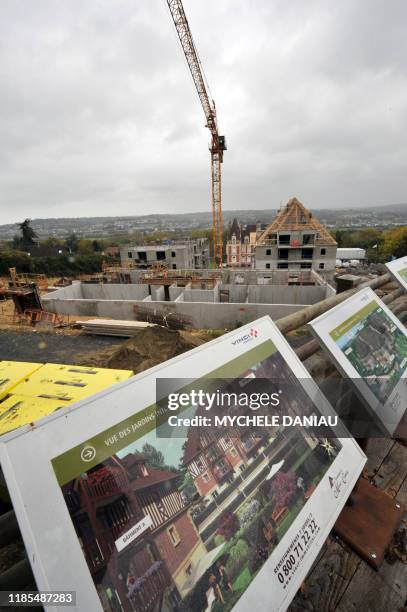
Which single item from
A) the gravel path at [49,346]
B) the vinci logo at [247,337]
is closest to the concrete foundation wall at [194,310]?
the gravel path at [49,346]

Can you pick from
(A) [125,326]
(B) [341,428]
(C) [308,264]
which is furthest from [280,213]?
(B) [341,428]

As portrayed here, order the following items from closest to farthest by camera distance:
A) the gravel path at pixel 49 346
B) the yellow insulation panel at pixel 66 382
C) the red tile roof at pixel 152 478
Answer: the red tile roof at pixel 152 478, the yellow insulation panel at pixel 66 382, the gravel path at pixel 49 346

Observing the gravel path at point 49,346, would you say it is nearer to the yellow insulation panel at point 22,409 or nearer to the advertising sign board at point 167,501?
the yellow insulation panel at point 22,409

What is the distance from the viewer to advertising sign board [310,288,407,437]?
6.75ft

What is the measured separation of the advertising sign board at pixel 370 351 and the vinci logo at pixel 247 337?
450 millimetres

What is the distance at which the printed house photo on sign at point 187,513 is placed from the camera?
3.13ft

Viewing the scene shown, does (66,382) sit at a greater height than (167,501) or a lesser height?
lesser

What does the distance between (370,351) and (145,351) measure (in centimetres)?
1023

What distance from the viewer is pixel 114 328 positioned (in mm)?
16156

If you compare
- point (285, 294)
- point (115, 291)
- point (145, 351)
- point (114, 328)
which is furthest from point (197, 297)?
point (145, 351)

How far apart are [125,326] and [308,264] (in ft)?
86.7

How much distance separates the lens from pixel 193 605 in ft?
3.34

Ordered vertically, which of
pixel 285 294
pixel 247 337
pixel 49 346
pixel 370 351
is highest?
pixel 247 337

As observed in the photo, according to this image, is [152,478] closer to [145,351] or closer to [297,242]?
[145,351]
